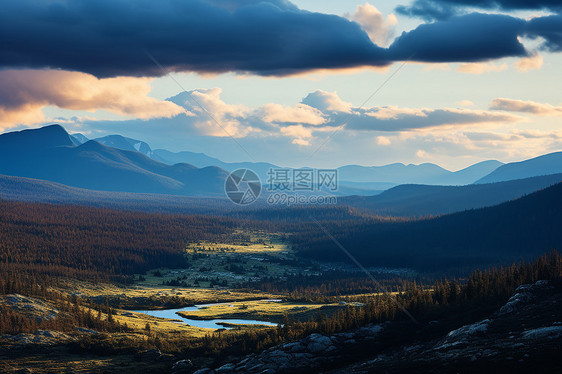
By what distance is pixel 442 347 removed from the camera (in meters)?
58.0

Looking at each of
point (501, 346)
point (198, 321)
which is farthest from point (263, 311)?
point (501, 346)

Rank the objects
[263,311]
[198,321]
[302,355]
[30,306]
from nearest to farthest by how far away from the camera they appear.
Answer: [302,355]
[30,306]
[198,321]
[263,311]

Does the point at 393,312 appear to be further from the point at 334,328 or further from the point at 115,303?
the point at 115,303

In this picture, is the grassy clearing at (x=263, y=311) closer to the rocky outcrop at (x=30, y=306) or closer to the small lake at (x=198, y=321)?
the small lake at (x=198, y=321)

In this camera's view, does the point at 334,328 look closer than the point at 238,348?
Yes

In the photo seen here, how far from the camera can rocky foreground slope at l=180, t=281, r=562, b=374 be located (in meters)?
46.8

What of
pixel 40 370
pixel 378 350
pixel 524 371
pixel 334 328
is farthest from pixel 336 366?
pixel 40 370

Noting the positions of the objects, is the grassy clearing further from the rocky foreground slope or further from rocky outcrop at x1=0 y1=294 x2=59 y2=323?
the rocky foreground slope

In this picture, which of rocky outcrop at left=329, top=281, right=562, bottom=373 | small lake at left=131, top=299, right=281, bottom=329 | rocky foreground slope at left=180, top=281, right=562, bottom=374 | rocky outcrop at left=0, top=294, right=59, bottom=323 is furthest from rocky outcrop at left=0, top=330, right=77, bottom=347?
rocky outcrop at left=329, top=281, right=562, bottom=373

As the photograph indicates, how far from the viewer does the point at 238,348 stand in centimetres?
9362

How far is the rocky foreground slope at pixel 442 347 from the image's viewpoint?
154 feet

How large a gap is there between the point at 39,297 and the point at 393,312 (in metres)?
88.1

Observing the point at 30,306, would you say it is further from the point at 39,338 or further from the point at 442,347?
the point at 442,347

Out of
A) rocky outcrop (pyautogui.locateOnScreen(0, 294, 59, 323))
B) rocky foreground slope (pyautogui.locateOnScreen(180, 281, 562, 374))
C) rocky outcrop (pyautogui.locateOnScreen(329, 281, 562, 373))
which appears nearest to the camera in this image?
rocky outcrop (pyautogui.locateOnScreen(329, 281, 562, 373))
